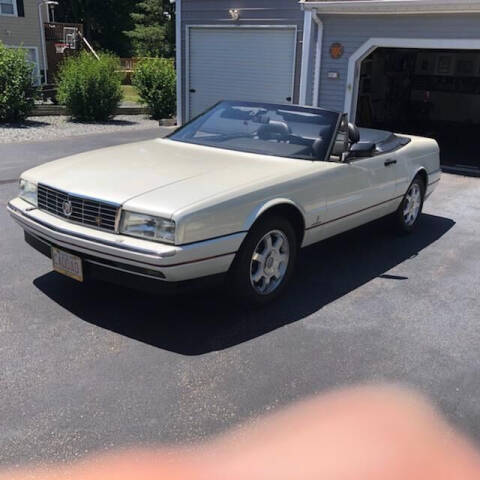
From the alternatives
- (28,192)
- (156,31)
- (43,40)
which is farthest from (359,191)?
(156,31)

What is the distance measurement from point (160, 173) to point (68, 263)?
92 centimetres

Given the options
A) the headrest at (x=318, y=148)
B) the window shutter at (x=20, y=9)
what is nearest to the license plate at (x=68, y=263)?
the headrest at (x=318, y=148)

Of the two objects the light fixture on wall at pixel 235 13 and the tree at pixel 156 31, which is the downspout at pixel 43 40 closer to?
the tree at pixel 156 31

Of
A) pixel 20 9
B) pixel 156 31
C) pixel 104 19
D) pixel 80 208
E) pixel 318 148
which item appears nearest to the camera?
pixel 80 208

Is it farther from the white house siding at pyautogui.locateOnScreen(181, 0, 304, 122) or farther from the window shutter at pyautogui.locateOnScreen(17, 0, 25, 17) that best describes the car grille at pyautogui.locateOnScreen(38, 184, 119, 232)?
the window shutter at pyautogui.locateOnScreen(17, 0, 25, 17)

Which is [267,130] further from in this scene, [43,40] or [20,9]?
[43,40]

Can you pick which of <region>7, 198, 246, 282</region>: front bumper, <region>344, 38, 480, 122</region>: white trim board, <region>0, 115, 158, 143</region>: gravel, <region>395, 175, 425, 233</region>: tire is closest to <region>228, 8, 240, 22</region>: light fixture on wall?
<region>344, 38, 480, 122</region>: white trim board

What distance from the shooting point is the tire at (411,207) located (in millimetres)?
6234

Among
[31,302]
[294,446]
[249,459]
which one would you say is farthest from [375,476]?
[31,302]

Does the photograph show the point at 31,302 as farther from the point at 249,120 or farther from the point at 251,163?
the point at 249,120

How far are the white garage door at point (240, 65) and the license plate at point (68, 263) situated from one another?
33.3 feet

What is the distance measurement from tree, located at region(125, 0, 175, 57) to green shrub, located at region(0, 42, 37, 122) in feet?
75.6

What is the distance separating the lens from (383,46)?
36.6 ft

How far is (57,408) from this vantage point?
120 inches
